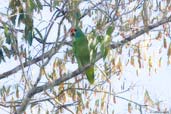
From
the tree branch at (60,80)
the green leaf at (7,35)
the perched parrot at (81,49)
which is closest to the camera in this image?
the perched parrot at (81,49)

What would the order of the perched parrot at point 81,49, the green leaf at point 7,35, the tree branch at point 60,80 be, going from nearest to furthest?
the perched parrot at point 81,49 < the green leaf at point 7,35 < the tree branch at point 60,80

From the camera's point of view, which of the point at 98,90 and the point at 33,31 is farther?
the point at 98,90

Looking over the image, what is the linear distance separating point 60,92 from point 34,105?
0.70ft

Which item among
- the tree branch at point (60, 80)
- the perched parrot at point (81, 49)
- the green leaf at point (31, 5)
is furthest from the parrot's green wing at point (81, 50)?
the green leaf at point (31, 5)

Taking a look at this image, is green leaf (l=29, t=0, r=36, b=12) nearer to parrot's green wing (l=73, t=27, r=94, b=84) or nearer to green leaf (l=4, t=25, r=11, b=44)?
green leaf (l=4, t=25, r=11, b=44)

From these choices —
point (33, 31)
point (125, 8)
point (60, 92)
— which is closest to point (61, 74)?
point (60, 92)

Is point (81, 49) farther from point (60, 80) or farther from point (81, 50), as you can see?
point (60, 80)

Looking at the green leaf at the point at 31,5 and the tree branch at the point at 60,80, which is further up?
the green leaf at the point at 31,5

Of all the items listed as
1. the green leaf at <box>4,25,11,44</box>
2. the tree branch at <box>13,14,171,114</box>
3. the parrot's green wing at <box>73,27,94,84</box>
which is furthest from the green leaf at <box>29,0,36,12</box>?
the parrot's green wing at <box>73,27,94,84</box>

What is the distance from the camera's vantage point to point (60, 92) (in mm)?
3527

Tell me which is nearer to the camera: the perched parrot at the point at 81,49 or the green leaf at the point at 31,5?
the perched parrot at the point at 81,49

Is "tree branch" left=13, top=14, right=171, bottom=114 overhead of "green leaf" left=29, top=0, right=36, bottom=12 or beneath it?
beneath

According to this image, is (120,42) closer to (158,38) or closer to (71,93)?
(158,38)

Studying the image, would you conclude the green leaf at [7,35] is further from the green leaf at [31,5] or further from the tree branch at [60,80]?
the tree branch at [60,80]
